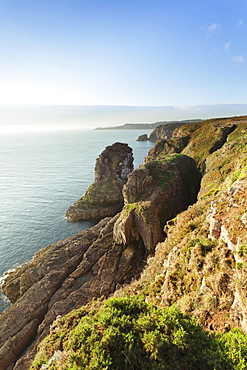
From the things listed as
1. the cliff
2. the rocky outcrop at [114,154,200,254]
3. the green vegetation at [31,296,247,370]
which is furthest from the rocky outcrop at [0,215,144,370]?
the green vegetation at [31,296,247,370]

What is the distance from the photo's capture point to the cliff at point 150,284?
6820 millimetres

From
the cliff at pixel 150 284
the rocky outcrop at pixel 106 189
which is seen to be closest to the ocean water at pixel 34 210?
the rocky outcrop at pixel 106 189

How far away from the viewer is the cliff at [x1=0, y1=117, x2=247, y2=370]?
6820mm

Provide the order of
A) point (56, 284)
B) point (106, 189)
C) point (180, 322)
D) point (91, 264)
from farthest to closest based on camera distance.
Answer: point (106, 189)
point (91, 264)
point (56, 284)
point (180, 322)

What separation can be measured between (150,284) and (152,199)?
15.7 metres

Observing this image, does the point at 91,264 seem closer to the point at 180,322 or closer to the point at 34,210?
the point at 180,322

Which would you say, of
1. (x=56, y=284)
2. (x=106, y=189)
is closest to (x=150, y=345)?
(x=56, y=284)

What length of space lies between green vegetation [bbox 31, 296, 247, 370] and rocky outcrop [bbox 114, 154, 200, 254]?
19.2 meters

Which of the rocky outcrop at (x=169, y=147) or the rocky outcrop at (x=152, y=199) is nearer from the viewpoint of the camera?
the rocky outcrop at (x=152, y=199)

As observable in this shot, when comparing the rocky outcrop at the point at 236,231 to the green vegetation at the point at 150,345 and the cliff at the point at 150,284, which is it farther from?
the green vegetation at the point at 150,345

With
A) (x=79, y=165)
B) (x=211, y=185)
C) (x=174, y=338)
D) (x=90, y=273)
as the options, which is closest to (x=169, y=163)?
(x=211, y=185)

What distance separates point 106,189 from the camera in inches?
2343

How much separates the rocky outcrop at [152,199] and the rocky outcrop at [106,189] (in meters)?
24.2

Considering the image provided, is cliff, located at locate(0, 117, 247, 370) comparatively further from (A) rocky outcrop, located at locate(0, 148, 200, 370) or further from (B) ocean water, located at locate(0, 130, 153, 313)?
(B) ocean water, located at locate(0, 130, 153, 313)
